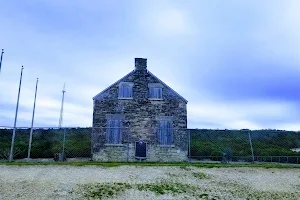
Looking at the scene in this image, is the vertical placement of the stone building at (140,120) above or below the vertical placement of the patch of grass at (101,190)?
above

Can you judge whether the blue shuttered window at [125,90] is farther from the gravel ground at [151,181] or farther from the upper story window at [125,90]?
the gravel ground at [151,181]

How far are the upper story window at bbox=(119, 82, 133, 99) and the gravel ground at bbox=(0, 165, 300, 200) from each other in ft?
33.7

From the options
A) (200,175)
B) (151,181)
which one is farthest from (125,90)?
(151,181)

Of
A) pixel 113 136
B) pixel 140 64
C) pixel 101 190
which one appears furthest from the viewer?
pixel 140 64

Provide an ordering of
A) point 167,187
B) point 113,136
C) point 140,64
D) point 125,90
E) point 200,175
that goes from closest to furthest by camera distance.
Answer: point 167,187 → point 200,175 → point 113,136 → point 125,90 → point 140,64

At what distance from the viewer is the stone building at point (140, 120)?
2244 cm

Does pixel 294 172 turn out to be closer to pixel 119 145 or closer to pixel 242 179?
pixel 242 179

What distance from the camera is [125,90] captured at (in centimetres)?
2380

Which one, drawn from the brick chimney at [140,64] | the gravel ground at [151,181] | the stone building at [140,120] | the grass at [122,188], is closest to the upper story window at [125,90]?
the stone building at [140,120]

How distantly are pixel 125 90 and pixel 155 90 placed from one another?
2503mm

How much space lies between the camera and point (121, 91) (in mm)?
23766

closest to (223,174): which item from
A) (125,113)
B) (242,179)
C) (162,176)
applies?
(242,179)

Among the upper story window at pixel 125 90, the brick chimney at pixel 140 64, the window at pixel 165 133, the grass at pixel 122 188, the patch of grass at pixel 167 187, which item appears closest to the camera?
the grass at pixel 122 188

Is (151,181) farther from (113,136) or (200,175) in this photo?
(113,136)
